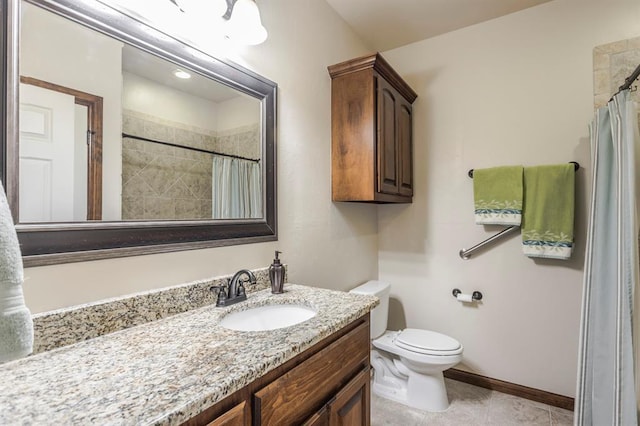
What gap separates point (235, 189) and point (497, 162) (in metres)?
1.80

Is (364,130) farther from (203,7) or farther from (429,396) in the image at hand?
(429,396)

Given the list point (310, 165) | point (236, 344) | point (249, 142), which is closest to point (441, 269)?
point (310, 165)

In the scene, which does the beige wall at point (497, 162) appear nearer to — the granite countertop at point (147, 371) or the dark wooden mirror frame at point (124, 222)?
the dark wooden mirror frame at point (124, 222)

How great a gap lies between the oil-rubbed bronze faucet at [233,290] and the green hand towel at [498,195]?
1614 millimetres

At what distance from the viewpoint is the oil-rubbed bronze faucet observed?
120 cm

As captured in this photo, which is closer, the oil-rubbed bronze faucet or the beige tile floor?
the oil-rubbed bronze faucet

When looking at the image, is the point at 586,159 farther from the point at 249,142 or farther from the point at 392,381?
the point at 249,142

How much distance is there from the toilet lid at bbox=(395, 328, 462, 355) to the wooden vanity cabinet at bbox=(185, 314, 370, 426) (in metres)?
0.77

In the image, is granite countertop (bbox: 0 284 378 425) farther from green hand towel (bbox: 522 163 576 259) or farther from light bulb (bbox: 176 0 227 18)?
green hand towel (bbox: 522 163 576 259)

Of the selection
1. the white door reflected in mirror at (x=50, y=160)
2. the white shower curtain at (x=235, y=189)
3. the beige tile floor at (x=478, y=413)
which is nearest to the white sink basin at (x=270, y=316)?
the white shower curtain at (x=235, y=189)

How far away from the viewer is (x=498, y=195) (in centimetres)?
207

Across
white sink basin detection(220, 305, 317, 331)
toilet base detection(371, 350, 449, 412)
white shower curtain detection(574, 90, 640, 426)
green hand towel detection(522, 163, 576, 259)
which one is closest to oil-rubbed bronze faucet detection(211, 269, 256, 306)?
white sink basin detection(220, 305, 317, 331)

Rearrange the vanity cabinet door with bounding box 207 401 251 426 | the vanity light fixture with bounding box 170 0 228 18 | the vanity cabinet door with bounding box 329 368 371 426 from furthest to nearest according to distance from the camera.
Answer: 1. the vanity light fixture with bounding box 170 0 228 18
2. the vanity cabinet door with bounding box 329 368 371 426
3. the vanity cabinet door with bounding box 207 401 251 426

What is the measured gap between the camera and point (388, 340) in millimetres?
2115
